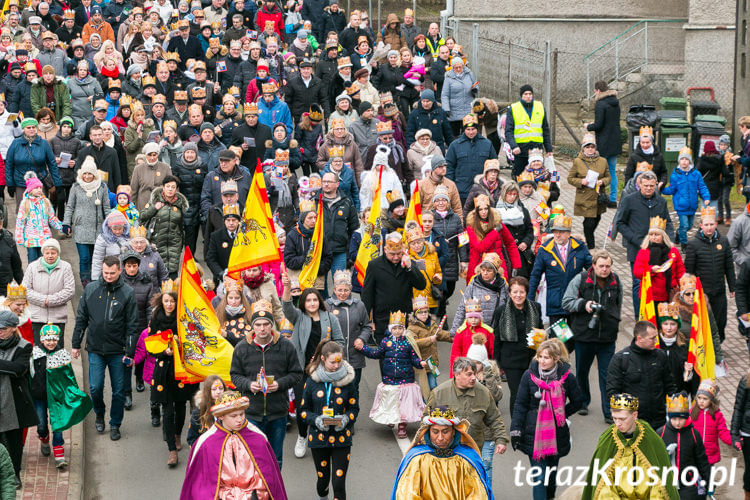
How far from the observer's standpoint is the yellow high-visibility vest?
1948 centimetres

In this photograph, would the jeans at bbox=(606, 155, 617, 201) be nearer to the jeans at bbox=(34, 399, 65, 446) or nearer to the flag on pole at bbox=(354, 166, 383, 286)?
the flag on pole at bbox=(354, 166, 383, 286)

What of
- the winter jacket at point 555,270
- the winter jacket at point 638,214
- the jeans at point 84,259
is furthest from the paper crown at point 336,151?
the winter jacket at point 555,270

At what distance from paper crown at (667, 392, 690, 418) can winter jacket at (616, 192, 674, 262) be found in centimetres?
525

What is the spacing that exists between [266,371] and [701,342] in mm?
4254

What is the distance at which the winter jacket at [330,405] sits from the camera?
11.1 metres

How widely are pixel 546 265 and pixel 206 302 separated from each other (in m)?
3.87

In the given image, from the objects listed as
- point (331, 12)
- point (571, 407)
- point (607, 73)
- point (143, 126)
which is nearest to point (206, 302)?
point (571, 407)

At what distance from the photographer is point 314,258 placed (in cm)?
1515

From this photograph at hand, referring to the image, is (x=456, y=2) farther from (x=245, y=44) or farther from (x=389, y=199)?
(x=389, y=199)

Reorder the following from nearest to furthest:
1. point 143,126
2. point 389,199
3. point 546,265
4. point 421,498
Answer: point 421,498, point 546,265, point 389,199, point 143,126

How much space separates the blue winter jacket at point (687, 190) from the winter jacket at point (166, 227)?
7156 mm

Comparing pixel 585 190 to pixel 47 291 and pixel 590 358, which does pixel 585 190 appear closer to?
pixel 590 358

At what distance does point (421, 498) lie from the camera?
8.88m

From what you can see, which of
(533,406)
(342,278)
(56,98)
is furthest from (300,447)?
(56,98)
